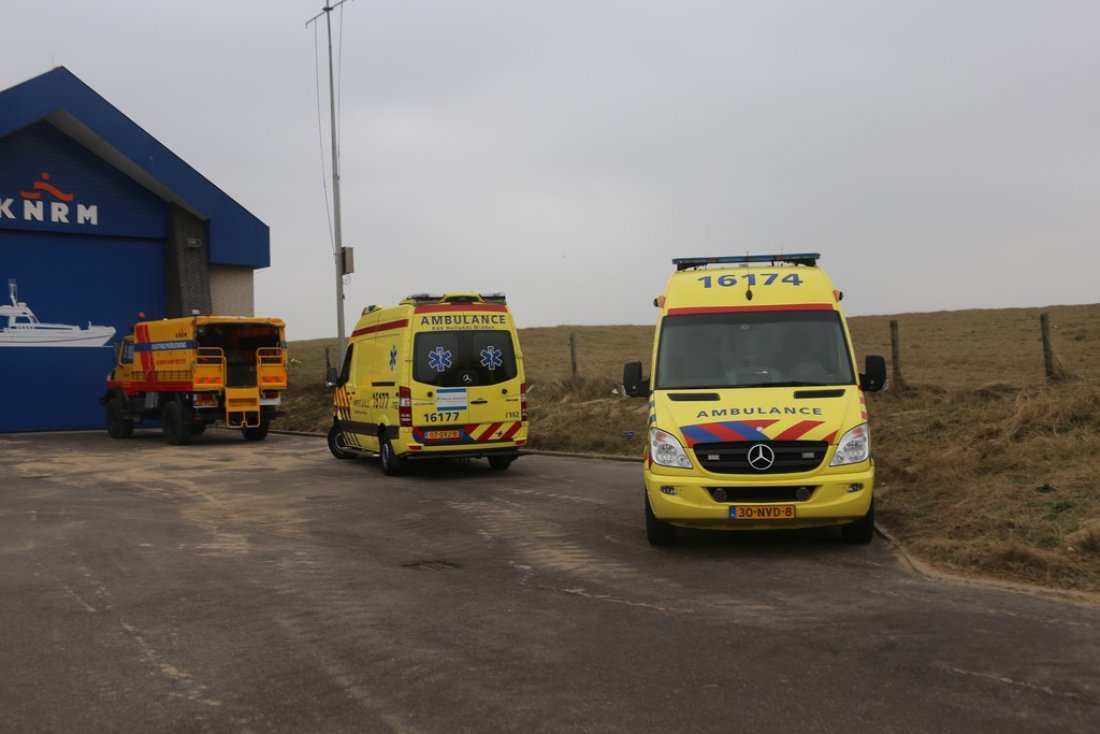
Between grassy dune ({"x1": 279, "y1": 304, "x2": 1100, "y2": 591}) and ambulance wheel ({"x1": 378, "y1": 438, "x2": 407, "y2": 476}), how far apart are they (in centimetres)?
449

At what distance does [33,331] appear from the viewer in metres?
29.7

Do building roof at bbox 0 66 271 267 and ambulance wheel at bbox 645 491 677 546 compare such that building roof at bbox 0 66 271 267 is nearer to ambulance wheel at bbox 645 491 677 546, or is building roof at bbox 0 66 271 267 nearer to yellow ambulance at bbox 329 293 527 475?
yellow ambulance at bbox 329 293 527 475

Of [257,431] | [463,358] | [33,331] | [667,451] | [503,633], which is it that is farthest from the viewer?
[33,331]

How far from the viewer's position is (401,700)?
5160 millimetres

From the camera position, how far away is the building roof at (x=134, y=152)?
2814 cm

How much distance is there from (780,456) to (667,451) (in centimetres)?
95

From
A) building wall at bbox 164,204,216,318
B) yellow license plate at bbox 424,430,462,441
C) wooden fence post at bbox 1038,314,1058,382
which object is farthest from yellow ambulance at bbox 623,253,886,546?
building wall at bbox 164,204,216,318

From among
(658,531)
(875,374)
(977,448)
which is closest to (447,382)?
(658,531)

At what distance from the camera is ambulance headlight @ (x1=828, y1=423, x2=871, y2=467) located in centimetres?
890

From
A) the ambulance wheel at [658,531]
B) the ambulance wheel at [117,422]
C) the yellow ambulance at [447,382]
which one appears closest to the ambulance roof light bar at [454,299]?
the yellow ambulance at [447,382]

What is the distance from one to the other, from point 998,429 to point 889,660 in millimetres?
7979

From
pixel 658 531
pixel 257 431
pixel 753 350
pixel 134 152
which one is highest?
pixel 134 152

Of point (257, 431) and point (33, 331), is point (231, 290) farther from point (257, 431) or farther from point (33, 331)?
point (257, 431)

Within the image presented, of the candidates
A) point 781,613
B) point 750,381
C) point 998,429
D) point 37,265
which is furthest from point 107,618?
point 37,265
